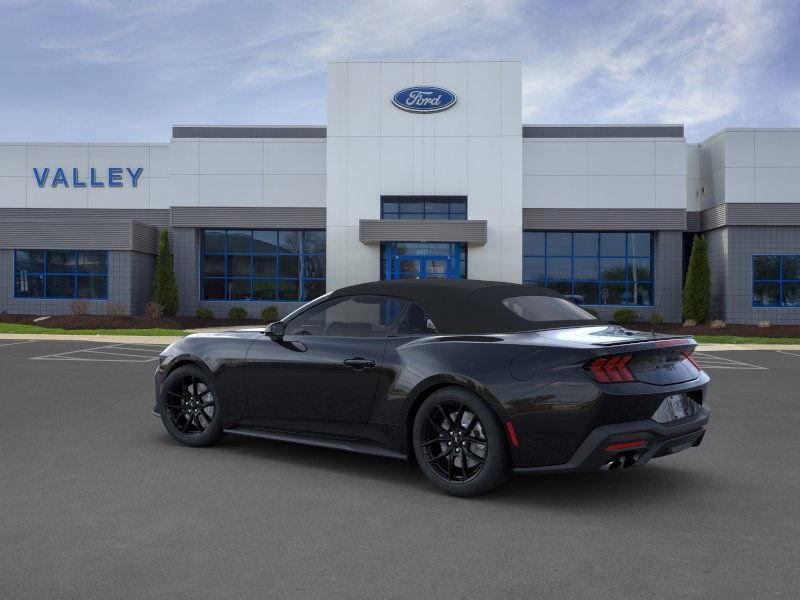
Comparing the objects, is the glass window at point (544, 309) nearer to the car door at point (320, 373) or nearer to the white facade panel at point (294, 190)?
the car door at point (320, 373)

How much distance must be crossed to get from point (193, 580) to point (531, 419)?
7.33 feet

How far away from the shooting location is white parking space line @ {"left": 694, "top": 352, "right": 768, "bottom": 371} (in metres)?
14.4

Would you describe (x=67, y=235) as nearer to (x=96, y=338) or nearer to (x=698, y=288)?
(x=96, y=338)

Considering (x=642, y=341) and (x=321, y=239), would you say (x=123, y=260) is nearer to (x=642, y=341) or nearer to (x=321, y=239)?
(x=321, y=239)

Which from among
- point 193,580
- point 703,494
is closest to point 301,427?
point 193,580

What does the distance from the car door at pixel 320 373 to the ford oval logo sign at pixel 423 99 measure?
2250 centimetres

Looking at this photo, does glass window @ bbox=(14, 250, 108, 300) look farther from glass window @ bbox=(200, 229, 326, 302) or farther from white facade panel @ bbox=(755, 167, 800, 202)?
white facade panel @ bbox=(755, 167, 800, 202)

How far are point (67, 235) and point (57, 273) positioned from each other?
170cm

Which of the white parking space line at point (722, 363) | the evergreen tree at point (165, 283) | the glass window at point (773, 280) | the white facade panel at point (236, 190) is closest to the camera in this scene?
the white parking space line at point (722, 363)

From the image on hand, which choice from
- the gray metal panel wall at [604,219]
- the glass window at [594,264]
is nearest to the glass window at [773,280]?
the gray metal panel wall at [604,219]

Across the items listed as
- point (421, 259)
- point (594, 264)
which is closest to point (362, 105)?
point (421, 259)

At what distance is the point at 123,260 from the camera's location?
95.2ft

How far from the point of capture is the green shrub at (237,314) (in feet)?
97.6

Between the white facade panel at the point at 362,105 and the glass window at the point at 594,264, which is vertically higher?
the white facade panel at the point at 362,105
